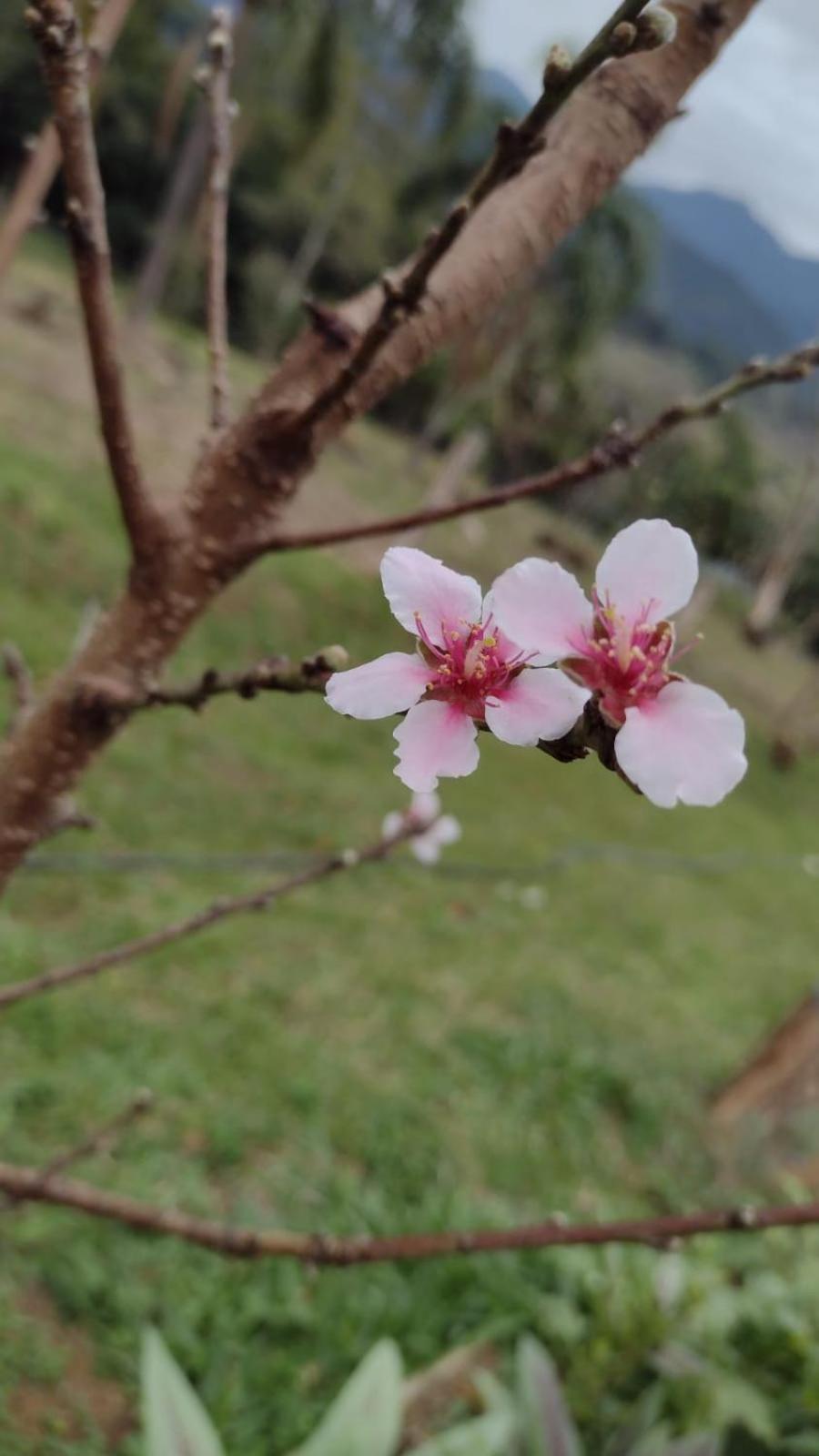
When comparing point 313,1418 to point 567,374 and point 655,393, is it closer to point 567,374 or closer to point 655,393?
point 567,374

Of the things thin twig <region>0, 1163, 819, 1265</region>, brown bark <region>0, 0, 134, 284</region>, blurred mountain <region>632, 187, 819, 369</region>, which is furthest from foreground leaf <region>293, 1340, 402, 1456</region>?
blurred mountain <region>632, 187, 819, 369</region>

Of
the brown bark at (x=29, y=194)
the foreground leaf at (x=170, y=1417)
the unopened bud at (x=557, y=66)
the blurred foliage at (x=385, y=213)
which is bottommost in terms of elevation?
the blurred foliage at (x=385, y=213)

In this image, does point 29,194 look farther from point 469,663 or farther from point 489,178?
point 469,663

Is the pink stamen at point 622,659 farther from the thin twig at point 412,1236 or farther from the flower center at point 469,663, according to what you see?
the thin twig at point 412,1236

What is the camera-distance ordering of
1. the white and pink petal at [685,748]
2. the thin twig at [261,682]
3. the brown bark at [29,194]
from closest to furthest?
1. the white and pink petal at [685,748]
2. the thin twig at [261,682]
3. the brown bark at [29,194]

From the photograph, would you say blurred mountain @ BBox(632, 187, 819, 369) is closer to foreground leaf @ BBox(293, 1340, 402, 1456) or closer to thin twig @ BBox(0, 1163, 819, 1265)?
foreground leaf @ BBox(293, 1340, 402, 1456)

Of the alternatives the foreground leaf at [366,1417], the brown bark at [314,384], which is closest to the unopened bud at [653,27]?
the brown bark at [314,384]

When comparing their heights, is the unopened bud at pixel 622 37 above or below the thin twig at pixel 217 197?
above
